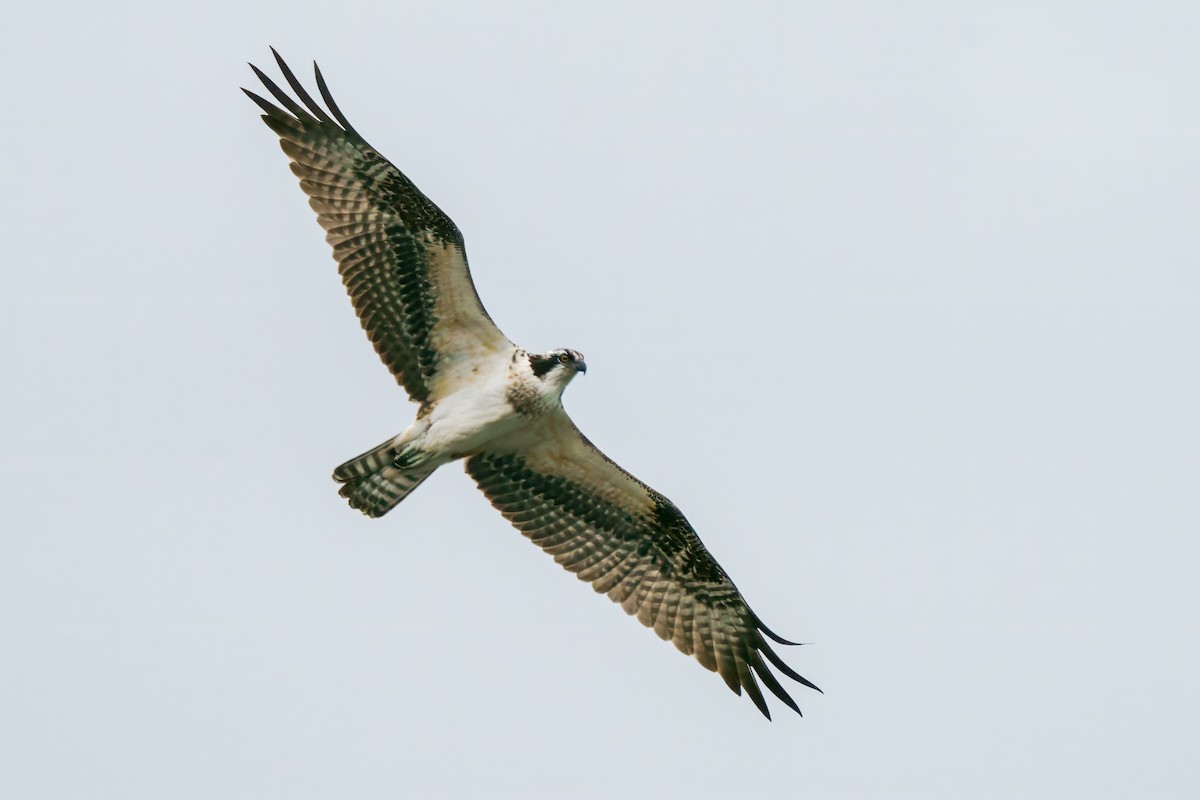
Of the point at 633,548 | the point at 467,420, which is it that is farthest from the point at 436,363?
the point at 633,548

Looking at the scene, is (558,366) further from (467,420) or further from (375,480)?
(375,480)

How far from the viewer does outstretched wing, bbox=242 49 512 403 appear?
16984 mm

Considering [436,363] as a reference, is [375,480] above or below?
below

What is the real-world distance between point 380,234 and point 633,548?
12.2 ft

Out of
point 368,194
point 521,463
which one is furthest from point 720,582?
point 368,194

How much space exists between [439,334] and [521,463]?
4.91ft

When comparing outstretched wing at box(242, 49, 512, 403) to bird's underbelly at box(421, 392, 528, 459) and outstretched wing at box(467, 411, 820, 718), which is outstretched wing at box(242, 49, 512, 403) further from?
outstretched wing at box(467, 411, 820, 718)

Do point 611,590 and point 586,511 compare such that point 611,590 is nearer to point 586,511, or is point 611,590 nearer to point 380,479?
point 586,511

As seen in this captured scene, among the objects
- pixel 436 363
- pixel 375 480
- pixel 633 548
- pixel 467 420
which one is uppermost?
pixel 633 548

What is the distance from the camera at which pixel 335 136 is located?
17141mm

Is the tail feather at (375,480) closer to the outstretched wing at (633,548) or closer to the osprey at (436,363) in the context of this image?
the osprey at (436,363)

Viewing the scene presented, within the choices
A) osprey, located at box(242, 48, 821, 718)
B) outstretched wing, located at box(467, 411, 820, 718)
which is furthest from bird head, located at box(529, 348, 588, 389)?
outstretched wing, located at box(467, 411, 820, 718)

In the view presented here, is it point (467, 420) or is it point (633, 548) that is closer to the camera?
point (467, 420)

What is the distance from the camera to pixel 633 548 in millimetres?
18250
